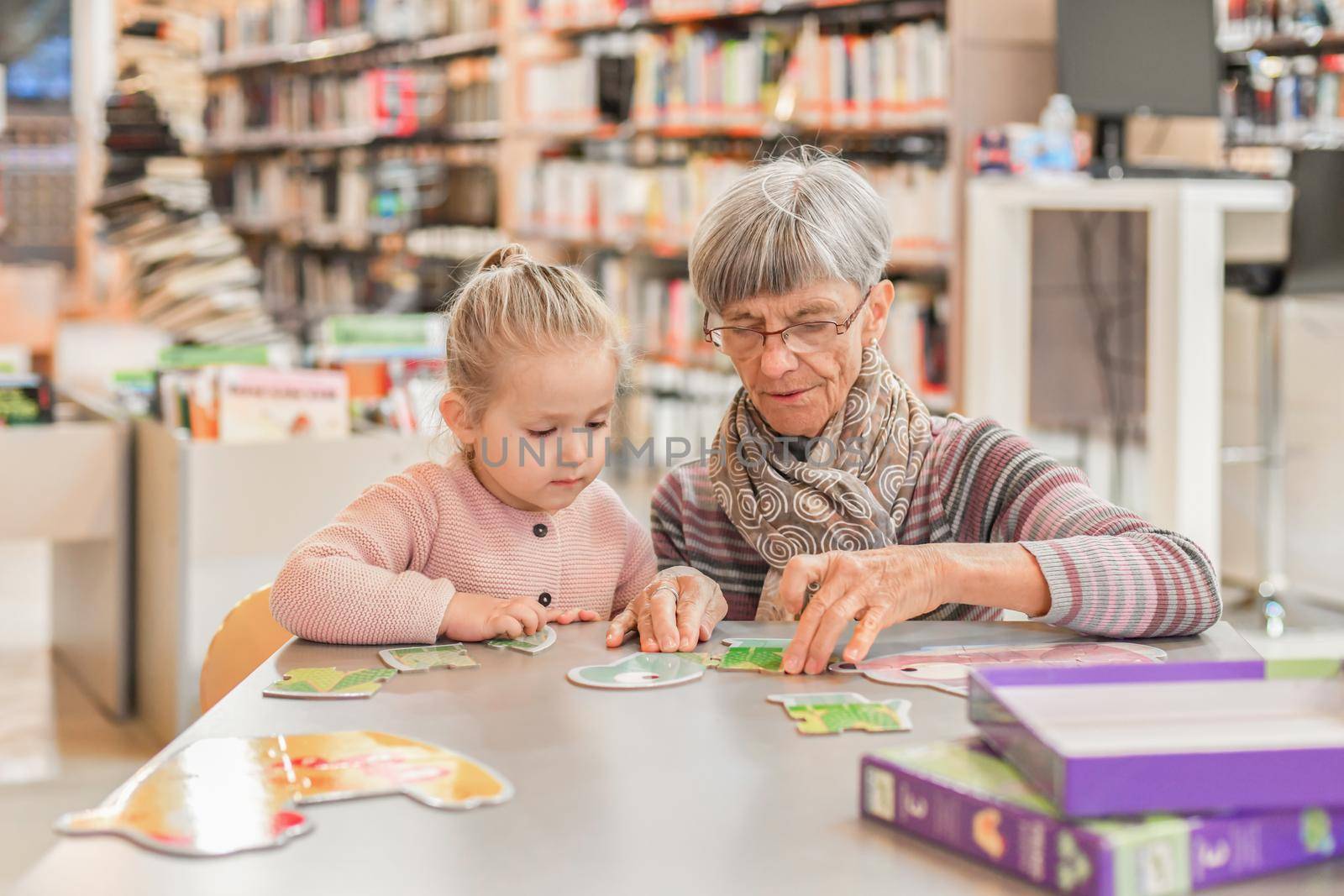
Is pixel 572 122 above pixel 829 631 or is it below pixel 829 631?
above

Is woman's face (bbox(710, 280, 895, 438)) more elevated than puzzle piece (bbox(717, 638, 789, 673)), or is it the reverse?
woman's face (bbox(710, 280, 895, 438))

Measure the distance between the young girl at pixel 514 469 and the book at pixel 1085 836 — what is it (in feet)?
2.01

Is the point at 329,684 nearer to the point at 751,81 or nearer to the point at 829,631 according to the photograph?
the point at 829,631

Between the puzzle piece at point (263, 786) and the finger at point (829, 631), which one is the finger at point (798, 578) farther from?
the puzzle piece at point (263, 786)

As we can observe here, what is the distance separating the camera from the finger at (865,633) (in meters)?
1.25

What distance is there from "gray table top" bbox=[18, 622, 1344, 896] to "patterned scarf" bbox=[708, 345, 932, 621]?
407mm

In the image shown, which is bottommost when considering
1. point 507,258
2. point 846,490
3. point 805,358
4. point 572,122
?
point 846,490

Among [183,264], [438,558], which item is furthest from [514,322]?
[183,264]

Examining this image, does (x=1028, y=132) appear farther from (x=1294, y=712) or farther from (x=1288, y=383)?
(x=1294, y=712)

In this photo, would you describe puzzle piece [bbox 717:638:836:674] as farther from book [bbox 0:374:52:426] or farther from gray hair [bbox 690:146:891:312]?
book [bbox 0:374:52:426]

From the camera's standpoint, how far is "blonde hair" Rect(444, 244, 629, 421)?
1537 millimetres

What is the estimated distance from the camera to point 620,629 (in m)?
1.37

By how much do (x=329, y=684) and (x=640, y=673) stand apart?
255 millimetres

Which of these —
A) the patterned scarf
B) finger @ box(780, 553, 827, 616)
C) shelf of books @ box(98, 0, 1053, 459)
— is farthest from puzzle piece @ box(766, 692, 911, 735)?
shelf of books @ box(98, 0, 1053, 459)
